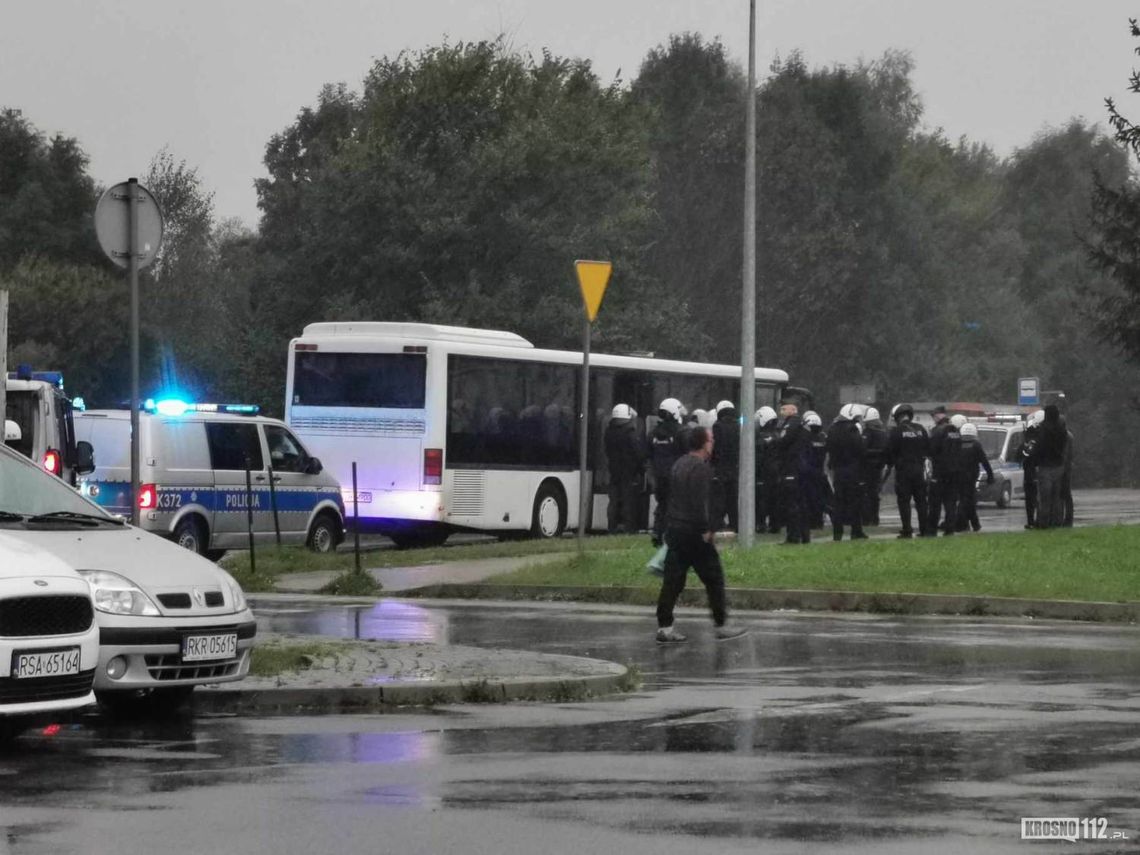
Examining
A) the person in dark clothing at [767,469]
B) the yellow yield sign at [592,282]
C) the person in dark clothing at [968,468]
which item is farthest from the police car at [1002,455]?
the yellow yield sign at [592,282]

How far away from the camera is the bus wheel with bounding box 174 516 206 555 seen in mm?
26266

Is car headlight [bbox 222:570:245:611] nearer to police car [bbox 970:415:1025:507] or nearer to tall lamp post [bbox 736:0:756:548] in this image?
tall lamp post [bbox 736:0:756:548]

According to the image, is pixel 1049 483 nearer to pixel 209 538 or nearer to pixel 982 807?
pixel 209 538

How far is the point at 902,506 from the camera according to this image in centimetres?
3072

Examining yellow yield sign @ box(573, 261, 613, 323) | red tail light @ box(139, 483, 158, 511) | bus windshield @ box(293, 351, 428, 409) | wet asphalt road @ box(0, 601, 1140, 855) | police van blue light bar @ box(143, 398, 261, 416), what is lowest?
wet asphalt road @ box(0, 601, 1140, 855)

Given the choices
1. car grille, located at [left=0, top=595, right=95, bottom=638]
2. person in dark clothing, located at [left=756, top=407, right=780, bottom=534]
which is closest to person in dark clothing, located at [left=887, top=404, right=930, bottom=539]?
person in dark clothing, located at [left=756, top=407, right=780, bottom=534]

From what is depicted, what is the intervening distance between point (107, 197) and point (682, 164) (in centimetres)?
6876

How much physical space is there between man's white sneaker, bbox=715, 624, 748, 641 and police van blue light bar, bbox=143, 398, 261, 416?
33.8ft

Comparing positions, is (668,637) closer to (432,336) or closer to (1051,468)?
(1051,468)

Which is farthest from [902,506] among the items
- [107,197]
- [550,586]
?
[107,197]

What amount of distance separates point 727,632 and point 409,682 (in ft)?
17.9

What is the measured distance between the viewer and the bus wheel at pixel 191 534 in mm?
26266

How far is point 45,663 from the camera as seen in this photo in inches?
405

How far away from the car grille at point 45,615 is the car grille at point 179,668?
115cm
